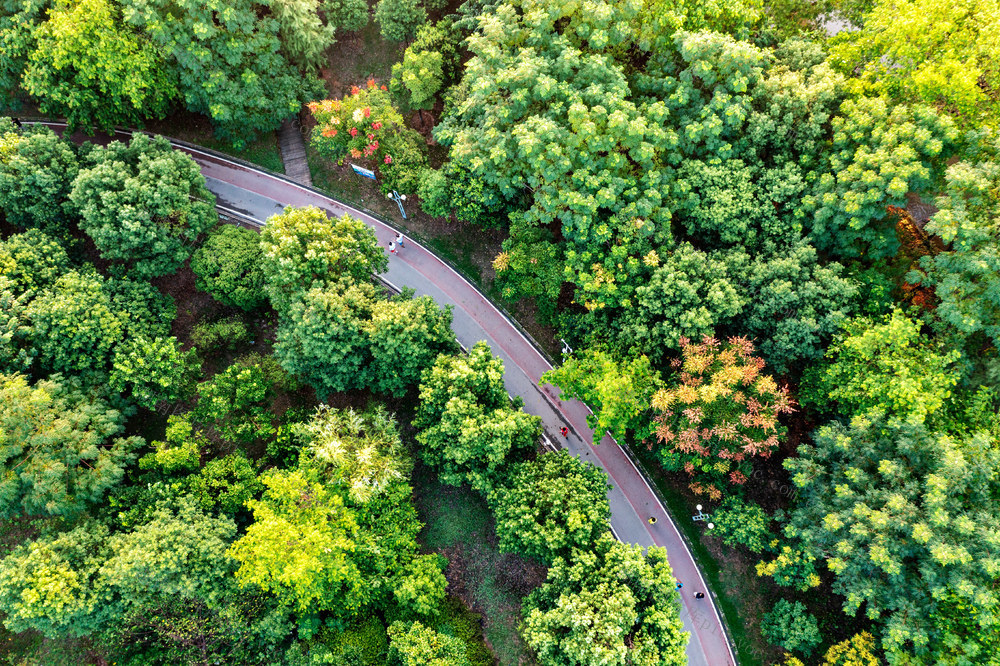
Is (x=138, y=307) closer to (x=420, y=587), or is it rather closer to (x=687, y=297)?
(x=420, y=587)

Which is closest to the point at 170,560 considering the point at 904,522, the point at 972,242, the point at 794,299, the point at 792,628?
the point at 792,628

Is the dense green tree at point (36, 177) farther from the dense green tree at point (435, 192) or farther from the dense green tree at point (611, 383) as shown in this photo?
the dense green tree at point (611, 383)

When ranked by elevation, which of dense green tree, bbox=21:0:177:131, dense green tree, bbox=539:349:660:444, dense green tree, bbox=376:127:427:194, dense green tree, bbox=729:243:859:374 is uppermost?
dense green tree, bbox=376:127:427:194

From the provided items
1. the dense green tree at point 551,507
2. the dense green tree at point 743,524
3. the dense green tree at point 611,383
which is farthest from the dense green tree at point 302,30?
the dense green tree at point 743,524

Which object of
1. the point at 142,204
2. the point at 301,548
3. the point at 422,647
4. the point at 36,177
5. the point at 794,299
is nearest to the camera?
the point at 301,548

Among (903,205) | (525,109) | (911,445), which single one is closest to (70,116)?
(525,109)

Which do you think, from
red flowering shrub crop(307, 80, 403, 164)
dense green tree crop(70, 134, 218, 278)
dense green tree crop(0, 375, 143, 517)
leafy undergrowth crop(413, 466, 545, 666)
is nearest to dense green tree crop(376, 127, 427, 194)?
red flowering shrub crop(307, 80, 403, 164)

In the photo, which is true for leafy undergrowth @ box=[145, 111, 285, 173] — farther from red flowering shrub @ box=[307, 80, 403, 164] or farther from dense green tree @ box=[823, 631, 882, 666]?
dense green tree @ box=[823, 631, 882, 666]
